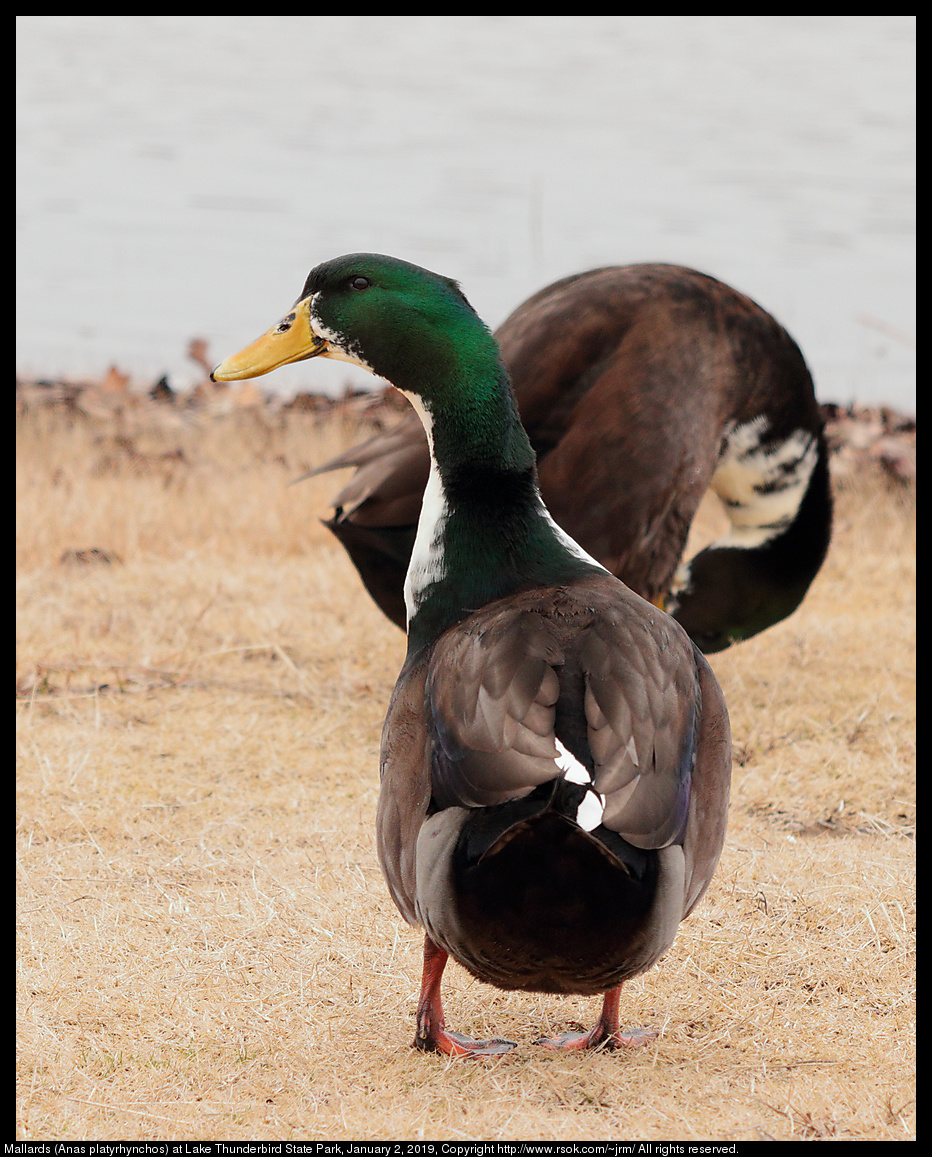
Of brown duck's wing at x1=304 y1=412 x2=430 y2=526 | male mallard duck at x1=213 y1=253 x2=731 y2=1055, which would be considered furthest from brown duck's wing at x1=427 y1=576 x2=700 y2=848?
brown duck's wing at x1=304 y1=412 x2=430 y2=526

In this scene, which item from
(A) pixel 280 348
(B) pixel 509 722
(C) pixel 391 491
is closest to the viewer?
(B) pixel 509 722

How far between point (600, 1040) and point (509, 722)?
0.69m

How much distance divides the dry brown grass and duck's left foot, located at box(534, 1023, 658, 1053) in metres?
0.03

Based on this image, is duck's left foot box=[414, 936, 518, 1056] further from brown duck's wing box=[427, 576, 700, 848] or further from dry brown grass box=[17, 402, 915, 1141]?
brown duck's wing box=[427, 576, 700, 848]

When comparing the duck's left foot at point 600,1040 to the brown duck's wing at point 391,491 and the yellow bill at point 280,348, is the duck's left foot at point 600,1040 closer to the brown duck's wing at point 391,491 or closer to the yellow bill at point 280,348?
the yellow bill at point 280,348

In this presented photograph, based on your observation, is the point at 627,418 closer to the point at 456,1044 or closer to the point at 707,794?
the point at 707,794

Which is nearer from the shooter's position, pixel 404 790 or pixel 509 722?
pixel 509 722

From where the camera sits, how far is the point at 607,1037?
2580 millimetres

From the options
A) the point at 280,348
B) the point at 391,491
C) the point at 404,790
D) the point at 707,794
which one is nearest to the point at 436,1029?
the point at 404,790

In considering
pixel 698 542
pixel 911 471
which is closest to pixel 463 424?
pixel 698 542

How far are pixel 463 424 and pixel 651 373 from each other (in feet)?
4.14

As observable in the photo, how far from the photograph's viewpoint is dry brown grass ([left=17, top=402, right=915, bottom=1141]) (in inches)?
94.6

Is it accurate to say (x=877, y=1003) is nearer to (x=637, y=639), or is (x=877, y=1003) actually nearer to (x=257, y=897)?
(x=637, y=639)

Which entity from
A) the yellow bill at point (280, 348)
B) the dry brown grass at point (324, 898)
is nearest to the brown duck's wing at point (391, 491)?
the dry brown grass at point (324, 898)
